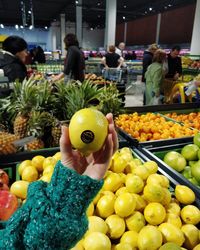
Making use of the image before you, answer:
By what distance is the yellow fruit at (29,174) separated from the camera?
1.56m

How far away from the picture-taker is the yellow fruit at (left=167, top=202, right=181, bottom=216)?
1354 mm

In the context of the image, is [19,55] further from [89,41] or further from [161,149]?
[89,41]

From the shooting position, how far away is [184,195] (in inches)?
55.7

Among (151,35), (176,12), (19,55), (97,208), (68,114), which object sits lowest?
(97,208)

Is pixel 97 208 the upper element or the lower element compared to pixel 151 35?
lower

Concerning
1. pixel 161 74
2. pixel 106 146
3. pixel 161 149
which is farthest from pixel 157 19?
pixel 106 146

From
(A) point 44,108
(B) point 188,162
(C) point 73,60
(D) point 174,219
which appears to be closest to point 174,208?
(D) point 174,219

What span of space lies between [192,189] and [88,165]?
985mm

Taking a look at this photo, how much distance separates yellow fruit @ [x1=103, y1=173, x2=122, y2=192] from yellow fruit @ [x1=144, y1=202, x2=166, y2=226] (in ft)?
0.75

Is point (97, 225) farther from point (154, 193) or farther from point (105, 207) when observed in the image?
point (154, 193)

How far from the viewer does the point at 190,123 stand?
2.98m

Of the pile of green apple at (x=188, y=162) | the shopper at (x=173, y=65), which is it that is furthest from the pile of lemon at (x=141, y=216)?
the shopper at (x=173, y=65)

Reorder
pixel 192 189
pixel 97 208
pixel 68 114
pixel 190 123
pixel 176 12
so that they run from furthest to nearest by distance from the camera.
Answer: pixel 176 12 < pixel 190 123 < pixel 68 114 < pixel 192 189 < pixel 97 208

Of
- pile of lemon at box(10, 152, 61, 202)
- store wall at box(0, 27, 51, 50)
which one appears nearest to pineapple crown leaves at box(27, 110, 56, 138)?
pile of lemon at box(10, 152, 61, 202)
